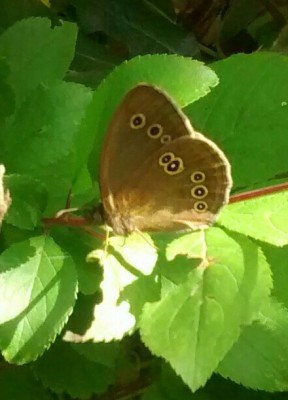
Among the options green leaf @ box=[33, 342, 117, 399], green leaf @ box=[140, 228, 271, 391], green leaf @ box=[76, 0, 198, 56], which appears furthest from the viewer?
green leaf @ box=[76, 0, 198, 56]

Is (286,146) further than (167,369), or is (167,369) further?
(167,369)

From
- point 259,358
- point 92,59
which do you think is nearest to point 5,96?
point 259,358

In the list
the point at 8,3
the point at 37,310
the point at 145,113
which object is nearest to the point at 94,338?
the point at 37,310

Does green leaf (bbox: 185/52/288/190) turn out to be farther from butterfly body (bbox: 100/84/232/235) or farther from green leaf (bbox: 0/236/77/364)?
green leaf (bbox: 0/236/77/364)

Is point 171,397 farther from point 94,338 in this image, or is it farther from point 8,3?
point 8,3

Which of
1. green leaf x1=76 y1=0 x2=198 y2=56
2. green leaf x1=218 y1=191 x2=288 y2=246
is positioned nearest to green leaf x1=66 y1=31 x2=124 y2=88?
green leaf x1=76 y1=0 x2=198 y2=56

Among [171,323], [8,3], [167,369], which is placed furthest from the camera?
[8,3]

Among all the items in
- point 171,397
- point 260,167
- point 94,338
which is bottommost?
point 171,397
